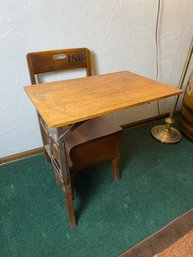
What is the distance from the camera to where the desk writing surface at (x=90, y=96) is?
807 mm

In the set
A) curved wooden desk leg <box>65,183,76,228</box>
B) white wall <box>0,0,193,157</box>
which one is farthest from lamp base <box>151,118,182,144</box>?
curved wooden desk leg <box>65,183,76,228</box>

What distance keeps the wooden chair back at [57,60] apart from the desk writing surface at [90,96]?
24 centimetres

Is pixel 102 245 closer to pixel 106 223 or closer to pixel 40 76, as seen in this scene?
pixel 106 223

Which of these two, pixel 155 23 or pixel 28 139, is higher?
pixel 155 23

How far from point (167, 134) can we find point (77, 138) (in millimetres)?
1087

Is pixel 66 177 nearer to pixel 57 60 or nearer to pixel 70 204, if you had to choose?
pixel 70 204

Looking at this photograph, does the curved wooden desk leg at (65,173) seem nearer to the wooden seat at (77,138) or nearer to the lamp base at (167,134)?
the wooden seat at (77,138)

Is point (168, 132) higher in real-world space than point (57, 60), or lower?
lower

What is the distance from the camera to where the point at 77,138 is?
1.16 m

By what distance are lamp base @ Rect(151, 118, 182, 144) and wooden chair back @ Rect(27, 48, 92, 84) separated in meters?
0.92

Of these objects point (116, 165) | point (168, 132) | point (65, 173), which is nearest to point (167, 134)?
point (168, 132)

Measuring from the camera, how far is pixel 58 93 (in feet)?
3.33

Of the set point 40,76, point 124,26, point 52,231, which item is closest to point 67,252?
point 52,231

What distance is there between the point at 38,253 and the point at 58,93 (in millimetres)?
836
